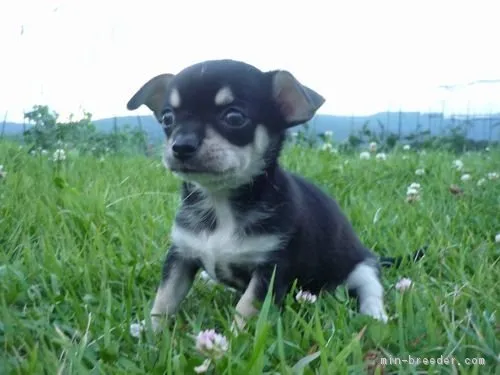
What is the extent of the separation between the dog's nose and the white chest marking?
1.03 feet

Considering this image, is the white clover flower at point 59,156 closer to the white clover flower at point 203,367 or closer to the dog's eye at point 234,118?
the dog's eye at point 234,118

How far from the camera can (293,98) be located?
7.75ft

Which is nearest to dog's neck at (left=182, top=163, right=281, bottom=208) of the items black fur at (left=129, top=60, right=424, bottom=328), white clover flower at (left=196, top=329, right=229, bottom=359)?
black fur at (left=129, top=60, right=424, bottom=328)

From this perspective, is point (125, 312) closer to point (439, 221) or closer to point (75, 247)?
point (75, 247)

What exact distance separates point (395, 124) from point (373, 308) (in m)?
5.60

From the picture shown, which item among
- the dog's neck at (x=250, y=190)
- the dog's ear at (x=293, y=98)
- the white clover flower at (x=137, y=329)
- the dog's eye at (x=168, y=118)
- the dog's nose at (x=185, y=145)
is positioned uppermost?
the dog's ear at (x=293, y=98)

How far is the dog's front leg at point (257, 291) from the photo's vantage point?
2051mm

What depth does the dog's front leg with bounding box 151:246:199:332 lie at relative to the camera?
87.2 inches

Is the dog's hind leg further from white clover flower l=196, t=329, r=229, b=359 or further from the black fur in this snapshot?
white clover flower l=196, t=329, r=229, b=359

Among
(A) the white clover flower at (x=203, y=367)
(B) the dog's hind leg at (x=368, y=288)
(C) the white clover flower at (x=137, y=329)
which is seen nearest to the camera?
(A) the white clover flower at (x=203, y=367)

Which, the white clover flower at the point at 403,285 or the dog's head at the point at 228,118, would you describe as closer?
the dog's head at the point at 228,118

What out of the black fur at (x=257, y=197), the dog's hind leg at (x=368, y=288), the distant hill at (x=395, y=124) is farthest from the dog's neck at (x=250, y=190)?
the distant hill at (x=395, y=124)

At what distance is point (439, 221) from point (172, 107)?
174cm

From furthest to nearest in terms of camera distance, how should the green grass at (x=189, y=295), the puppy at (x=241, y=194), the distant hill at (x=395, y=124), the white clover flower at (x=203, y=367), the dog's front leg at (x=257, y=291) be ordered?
1. the distant hill at (x=395, y=124)
2. the puppy at (x=241, y=194)
3. the dog's front leg at (x=257, y=291)
4. the green grass at (x=189, y=295)
5. the white clover flower at (x=203, y=367)
